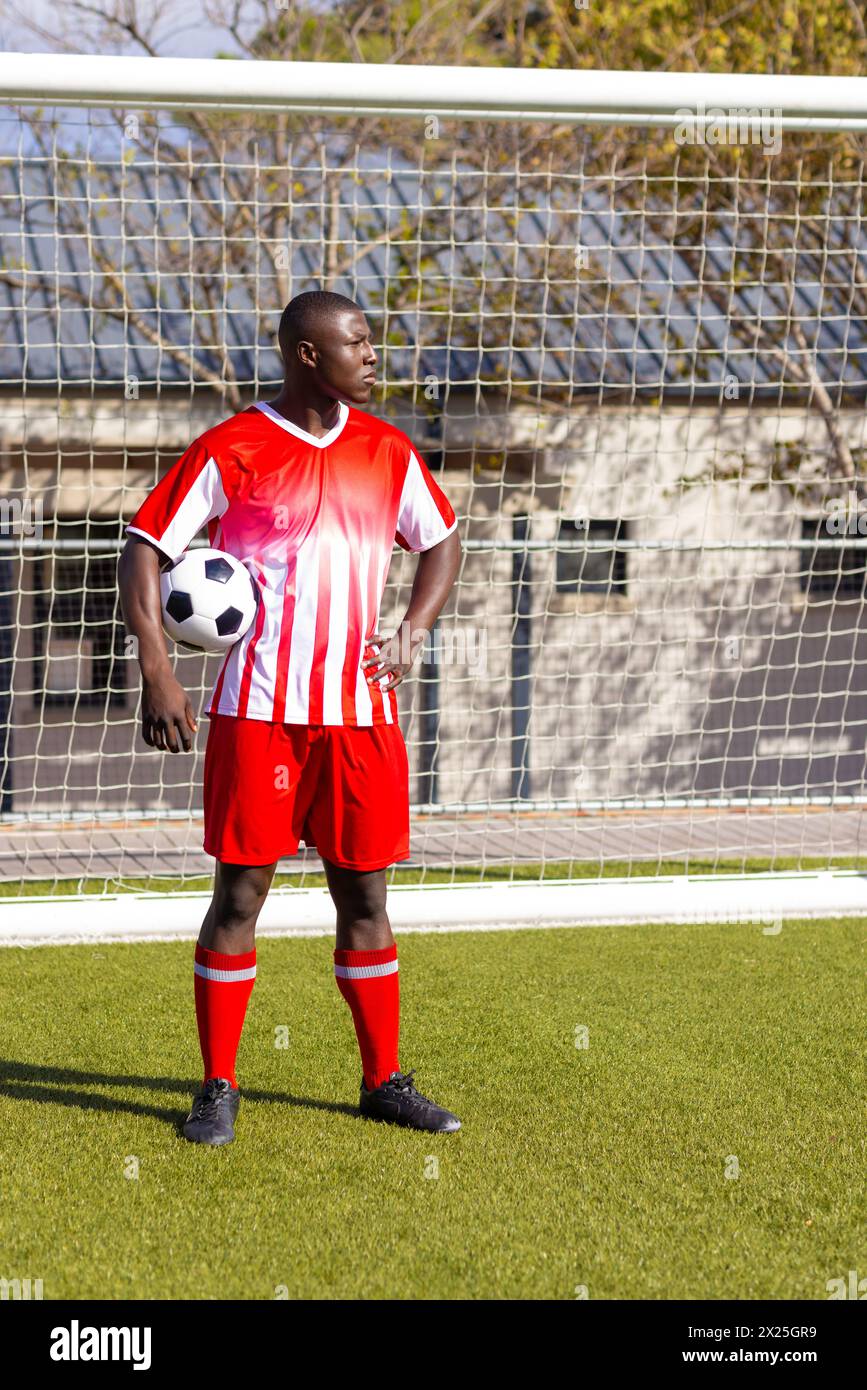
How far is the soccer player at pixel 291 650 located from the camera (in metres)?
3.01

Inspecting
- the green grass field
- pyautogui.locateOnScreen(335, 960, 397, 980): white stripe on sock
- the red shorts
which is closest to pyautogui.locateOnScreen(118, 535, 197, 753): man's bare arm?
the red shorts

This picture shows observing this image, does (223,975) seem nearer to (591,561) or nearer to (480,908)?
(480,908)

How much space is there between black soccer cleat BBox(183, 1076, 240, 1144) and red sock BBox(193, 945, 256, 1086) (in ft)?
0.10

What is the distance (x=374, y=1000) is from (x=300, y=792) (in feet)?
1.86

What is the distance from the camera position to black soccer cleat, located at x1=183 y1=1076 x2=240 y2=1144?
10.3 ft

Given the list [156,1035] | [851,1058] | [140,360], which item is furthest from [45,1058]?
[140,360]

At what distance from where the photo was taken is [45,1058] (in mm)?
3873

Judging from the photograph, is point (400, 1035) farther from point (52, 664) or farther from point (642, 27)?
point (642, 27)

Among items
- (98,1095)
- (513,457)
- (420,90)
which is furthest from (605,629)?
(98,1095)

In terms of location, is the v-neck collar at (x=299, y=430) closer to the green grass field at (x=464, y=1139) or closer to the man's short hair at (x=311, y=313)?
the man's short hair at (x=311, y=313)

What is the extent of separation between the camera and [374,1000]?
325cm

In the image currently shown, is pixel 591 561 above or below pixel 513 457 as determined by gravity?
below

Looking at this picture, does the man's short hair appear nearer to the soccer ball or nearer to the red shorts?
the soccer ball
